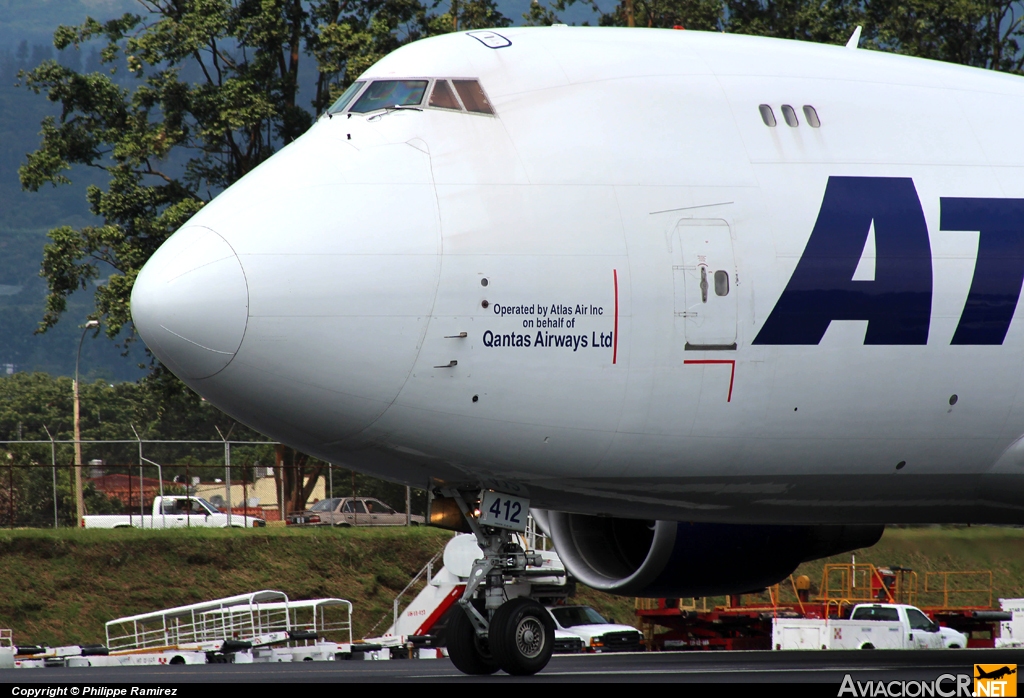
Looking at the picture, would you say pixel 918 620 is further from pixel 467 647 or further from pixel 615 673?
pixel 467 647

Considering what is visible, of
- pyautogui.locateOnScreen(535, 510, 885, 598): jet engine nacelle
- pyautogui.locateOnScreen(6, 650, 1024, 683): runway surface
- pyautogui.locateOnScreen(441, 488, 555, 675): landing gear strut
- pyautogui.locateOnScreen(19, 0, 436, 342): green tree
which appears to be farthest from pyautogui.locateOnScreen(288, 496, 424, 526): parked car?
pyautogui.locateOnScreen(441, 488, 555, 675): landing gear strut

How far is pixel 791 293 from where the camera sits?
1092 cm

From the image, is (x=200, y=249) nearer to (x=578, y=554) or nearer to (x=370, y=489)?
(x=578, y=554)

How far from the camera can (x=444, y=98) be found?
10906mm

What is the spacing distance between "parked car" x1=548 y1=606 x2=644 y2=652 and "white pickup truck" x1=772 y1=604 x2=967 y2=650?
3.43 metres

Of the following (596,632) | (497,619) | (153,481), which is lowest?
(596,632)

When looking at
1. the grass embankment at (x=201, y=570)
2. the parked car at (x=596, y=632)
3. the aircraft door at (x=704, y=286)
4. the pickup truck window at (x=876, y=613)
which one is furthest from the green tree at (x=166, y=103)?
the aircraft door at (x=704, y=286)

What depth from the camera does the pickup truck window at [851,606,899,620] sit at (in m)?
26.1

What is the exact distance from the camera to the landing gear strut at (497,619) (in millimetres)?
10500

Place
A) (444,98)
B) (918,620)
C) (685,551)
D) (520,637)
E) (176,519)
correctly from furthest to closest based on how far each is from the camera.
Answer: (176,519) → (918,620) → (685,551) → (444,98) → (520,637)

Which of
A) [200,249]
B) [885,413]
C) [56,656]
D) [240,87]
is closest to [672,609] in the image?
[56,656]

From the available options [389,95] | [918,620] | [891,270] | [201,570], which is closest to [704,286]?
[891,270]

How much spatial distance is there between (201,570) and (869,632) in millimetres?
16796

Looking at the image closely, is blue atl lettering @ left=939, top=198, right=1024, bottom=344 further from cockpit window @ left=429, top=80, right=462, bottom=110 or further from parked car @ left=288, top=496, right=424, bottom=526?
parked car @ left=288, top=496, right=424, bottom=526
